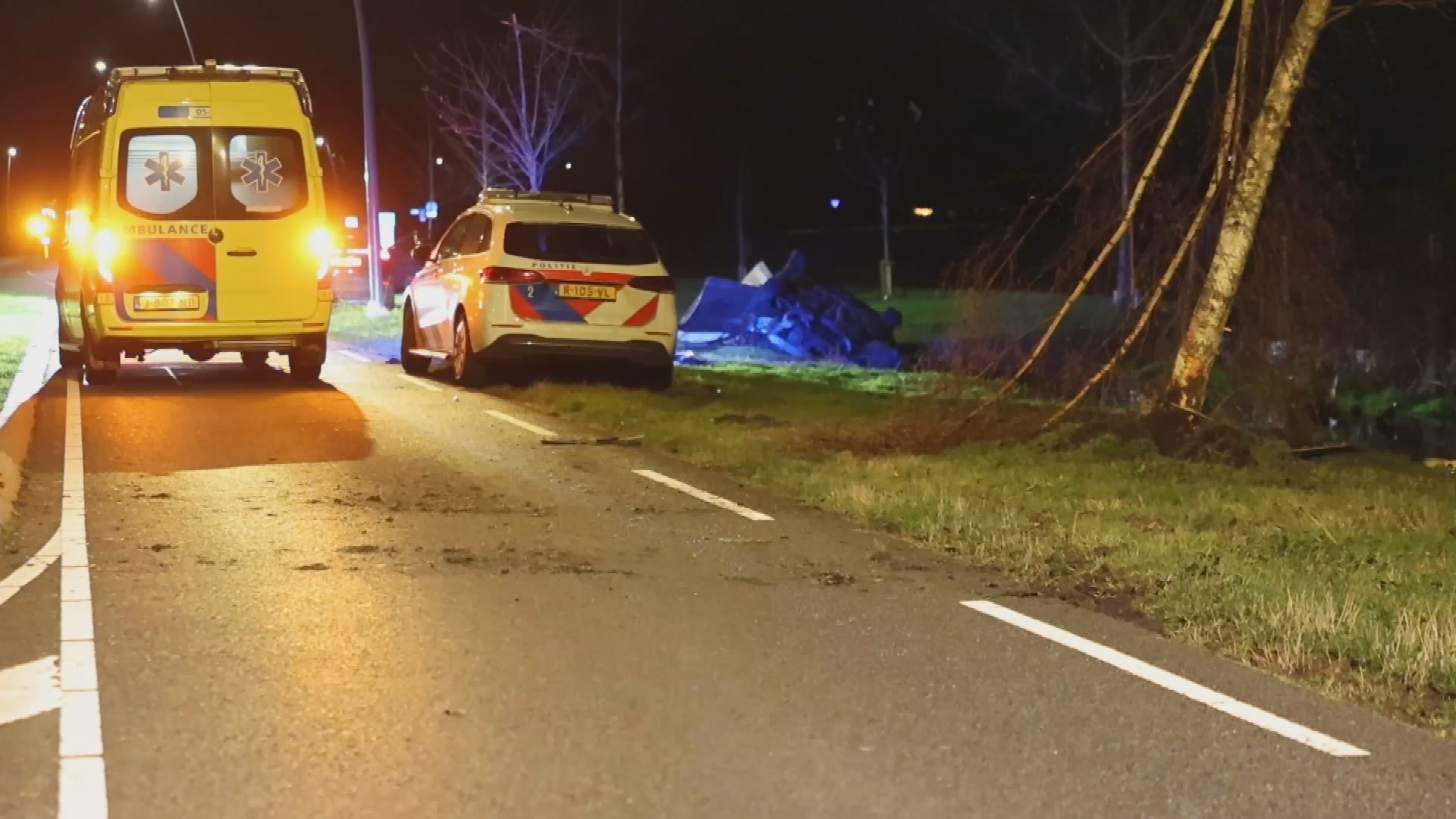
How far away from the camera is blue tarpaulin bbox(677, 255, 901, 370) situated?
24172 millimetres

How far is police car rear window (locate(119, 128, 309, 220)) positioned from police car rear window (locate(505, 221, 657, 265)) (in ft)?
6.85

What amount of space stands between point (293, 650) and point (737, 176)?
54.2m

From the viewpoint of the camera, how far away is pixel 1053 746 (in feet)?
16.8

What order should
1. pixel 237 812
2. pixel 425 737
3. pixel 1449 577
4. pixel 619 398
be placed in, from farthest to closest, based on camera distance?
1. pixel 619 398
2. pixel 1449 577
3. pixel 425 737
4. pixel 237 812

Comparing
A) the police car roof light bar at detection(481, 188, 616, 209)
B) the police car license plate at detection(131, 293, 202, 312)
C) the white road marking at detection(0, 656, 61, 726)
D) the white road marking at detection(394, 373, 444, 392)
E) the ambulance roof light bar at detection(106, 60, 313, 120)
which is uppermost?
the ambulance roof light bar at detection(106, 60, 313, 120)

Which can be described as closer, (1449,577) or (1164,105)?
(1449,577)

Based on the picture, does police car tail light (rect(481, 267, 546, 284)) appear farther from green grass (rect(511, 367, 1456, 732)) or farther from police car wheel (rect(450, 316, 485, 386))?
green grass (rect(511, 367, 1456, 732))

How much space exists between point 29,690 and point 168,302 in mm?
9514

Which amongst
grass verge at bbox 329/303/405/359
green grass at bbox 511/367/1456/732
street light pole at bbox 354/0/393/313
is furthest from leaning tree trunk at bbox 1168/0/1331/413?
street light pole at bbox 354/0/393/313

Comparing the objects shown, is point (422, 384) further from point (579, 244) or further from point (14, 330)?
point (14, 330)

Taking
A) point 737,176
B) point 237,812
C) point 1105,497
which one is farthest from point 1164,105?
point 737,176

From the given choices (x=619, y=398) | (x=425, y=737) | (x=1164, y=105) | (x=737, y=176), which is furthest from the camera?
(x=737, y=176)

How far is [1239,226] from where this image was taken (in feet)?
38.4

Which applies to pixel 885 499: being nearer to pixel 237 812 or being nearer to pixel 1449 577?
pixel 1449 577
